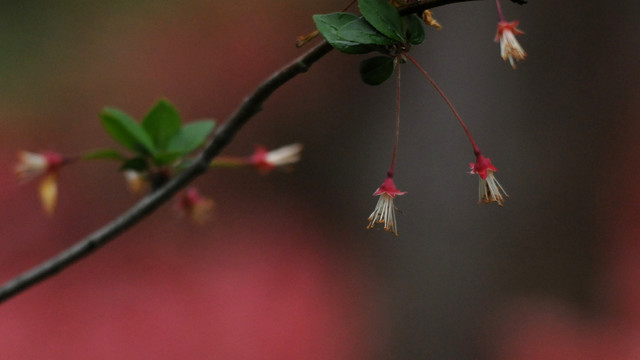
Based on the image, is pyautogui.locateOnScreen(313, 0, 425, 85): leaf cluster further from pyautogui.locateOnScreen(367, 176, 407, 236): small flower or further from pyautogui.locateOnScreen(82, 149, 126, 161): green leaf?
pyautogui.locateOnScreen(82, 149, 126, 161): green leaf

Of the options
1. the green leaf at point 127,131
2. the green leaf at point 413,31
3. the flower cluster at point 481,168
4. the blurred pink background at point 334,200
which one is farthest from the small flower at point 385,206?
the blurred pink background at point 334,200

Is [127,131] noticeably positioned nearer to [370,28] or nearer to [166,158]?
[166,158]

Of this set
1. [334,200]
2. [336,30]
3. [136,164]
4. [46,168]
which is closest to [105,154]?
[136,164]

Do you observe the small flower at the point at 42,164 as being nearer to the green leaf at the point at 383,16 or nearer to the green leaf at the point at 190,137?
the green leaf at the point at 190,137

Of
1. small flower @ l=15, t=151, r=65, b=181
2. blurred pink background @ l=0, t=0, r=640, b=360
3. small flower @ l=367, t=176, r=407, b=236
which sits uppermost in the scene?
blurred pink background @ l=0, t=0, r=640, b=360

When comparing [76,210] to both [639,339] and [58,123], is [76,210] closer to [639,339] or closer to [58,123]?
[58,123]

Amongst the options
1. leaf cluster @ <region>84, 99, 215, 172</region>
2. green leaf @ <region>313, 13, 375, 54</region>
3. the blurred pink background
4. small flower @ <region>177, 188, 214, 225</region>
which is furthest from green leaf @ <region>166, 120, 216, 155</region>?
the blurred pink background

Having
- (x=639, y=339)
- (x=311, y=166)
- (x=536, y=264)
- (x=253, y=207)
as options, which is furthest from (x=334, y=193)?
(x=639, y=339)
